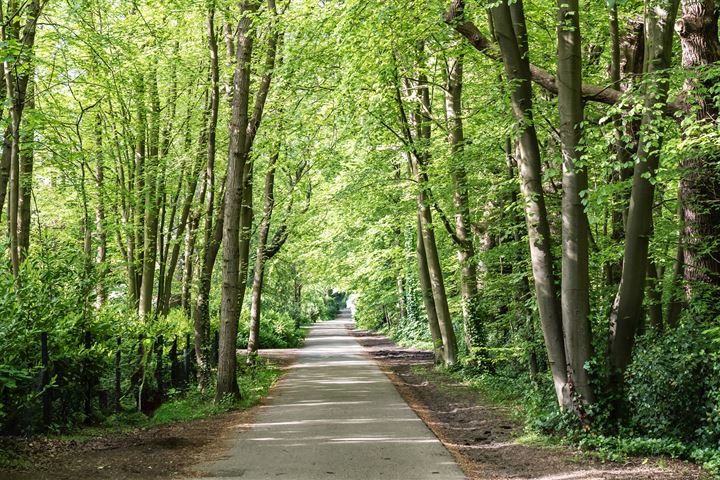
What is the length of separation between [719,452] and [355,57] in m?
9.56

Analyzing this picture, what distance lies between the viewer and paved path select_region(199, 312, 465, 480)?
24.4 feet

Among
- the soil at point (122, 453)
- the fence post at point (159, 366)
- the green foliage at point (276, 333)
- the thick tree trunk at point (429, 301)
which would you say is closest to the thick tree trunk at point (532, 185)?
the soil at point (122, 453)

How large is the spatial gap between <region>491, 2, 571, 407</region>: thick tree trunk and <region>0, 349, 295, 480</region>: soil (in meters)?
5.19

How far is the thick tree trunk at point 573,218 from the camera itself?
931 cm

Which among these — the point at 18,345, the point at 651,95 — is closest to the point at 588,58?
the point at 651,95

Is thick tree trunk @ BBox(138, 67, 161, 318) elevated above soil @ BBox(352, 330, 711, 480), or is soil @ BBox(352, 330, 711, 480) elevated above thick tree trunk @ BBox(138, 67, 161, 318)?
thick tree trunk @ BBox(138, 67, 161, 318)

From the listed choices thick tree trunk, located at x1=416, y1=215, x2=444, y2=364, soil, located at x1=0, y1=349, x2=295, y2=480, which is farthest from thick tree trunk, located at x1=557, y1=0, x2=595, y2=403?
thick tree trunk, located at x1=416, y1=215, x2=444, y2=364

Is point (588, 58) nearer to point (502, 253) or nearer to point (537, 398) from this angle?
point (502, 253)

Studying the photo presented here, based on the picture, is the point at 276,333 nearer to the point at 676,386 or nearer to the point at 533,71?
the point at 533,71

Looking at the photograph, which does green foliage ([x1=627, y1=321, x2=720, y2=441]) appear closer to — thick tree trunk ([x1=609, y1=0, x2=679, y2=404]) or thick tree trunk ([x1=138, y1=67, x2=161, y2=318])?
thick tree trunk ([x1=609, y1=0, x2=679, y2=404])

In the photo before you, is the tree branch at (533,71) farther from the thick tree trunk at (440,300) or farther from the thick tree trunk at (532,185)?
the thick tree trunk at (440,300)

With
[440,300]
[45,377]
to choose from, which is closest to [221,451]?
[45,377]

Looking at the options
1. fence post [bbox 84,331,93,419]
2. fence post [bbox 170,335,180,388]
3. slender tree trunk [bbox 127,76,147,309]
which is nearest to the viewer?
fence post [bbox 84,331,93,419]

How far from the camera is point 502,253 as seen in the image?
14.5m
